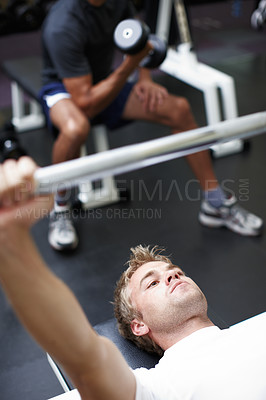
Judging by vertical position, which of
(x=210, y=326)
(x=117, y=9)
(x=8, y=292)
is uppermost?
(x=117, y=9)

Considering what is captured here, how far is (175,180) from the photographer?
297cm

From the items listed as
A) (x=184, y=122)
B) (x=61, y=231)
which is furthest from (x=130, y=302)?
(x=184, y=122)

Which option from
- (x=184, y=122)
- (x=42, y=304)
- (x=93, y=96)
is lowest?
(x=184, y=122)

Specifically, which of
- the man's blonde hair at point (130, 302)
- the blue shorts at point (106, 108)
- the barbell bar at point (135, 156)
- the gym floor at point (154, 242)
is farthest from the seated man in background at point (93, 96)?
the barbell bar at point (135, 156)

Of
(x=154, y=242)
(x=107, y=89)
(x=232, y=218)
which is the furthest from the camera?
(x=232, y=218)

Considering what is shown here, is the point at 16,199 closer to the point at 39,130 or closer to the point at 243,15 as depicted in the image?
the point at 39,130

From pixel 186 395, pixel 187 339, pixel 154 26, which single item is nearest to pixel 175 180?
pixel 154 26

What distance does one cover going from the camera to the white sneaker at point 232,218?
247 centimetres

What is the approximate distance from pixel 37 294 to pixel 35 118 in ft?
9.54

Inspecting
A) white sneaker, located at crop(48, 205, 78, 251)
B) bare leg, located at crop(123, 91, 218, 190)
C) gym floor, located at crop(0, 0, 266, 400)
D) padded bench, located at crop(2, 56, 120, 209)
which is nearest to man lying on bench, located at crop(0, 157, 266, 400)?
gym floor, located at crop(0, 0, 266, 400)

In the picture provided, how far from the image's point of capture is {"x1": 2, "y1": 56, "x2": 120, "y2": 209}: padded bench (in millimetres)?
2746

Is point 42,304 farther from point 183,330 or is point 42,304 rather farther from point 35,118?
point 35,118

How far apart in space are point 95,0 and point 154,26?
1577mm

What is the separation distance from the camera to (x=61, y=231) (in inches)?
96.3
